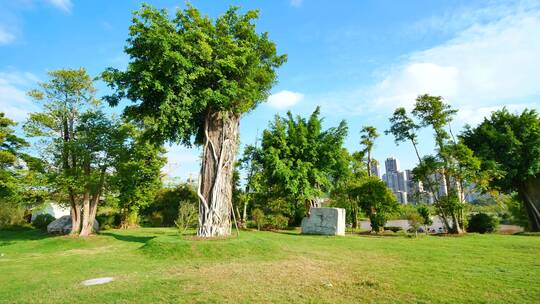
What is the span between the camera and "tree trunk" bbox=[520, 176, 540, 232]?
21297mm

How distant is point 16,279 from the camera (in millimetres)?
7668

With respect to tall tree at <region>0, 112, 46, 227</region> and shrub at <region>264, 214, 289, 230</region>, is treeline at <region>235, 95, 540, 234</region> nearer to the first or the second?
shrub at <region>264, 214, 289, 230</region>

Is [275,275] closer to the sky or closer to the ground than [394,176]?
closer to the ground

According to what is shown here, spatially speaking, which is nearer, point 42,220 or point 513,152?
point 513,152

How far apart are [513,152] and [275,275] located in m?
20.9

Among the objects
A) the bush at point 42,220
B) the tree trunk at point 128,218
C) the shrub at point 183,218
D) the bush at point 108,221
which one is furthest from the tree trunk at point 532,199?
the bush at point 42,220

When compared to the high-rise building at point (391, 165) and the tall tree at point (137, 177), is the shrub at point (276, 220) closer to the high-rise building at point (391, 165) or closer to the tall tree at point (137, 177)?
the tall tree at point (137, 177)

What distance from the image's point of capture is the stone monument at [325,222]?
18.3m

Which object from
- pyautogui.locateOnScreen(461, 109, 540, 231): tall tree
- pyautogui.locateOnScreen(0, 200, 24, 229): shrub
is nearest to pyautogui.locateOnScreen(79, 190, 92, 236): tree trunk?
pyautogui.locateOnScreen(0, 200, 24, 229): shrub

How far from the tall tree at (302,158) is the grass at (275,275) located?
35.0 ft

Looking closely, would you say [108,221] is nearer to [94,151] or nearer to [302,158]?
[94,151]

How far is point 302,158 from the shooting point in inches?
935

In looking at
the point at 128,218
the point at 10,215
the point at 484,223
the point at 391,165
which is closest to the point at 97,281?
the point at 128,218

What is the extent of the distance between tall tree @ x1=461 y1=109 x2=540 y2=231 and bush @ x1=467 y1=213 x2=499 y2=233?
2671 millimetres
